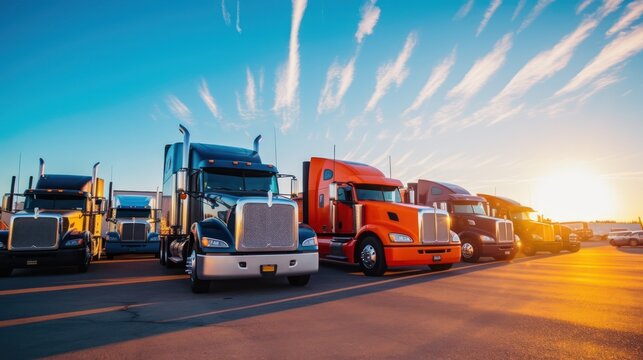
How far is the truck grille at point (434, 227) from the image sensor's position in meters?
11.0

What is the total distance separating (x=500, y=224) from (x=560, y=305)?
31.6 ft

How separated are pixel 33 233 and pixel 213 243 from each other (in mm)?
6857

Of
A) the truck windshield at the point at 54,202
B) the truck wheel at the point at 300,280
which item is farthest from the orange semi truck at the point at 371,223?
the truck windshield at the point at 54,202

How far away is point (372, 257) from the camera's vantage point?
10859 millimetres

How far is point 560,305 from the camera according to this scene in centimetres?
627

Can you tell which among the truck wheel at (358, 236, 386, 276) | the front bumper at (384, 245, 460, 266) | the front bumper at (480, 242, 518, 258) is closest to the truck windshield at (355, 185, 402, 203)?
the truck wheel at (358, 236, 386, 276)

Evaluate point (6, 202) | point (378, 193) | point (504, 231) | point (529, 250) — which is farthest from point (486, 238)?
point (6, 202)

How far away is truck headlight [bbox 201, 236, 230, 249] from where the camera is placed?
24.5 feet

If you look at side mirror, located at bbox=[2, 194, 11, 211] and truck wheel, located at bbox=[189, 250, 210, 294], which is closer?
truck wheel, located at bbox=[189, 250, 210, 294]

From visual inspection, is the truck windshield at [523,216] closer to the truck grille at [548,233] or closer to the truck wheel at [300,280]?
the truck grille at [548,233]

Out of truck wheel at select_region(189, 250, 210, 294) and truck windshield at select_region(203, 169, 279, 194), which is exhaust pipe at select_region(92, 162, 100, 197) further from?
truck wheel at select_region(189, 250, 210, 294)

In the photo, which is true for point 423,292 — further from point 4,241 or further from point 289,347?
point 4,241

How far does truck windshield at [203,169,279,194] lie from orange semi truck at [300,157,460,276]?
2238 millimetres

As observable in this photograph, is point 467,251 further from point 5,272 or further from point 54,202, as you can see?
point 5,272
